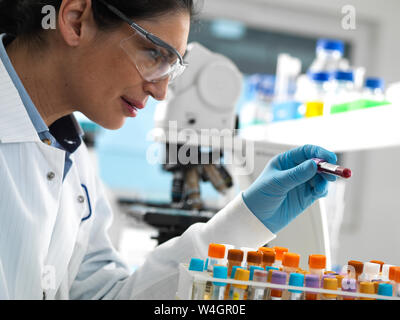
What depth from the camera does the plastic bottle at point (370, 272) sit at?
75 cm

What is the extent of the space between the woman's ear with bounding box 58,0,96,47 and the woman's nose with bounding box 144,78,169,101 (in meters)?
0.17

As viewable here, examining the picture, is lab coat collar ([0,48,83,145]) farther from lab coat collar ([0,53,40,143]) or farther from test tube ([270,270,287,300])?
test tube ([270,270,287,300])

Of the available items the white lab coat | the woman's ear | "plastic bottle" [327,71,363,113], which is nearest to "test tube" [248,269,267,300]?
the white lab coat

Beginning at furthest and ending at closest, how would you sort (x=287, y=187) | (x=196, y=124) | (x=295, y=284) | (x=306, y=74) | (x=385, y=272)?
1. (x=306, y=74)
2. (x=196, y=124)
3. (x=287, y=187)
4. (x=385, y=272)
5. (x=295, y=284)

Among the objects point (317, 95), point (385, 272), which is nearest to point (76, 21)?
point (385, 272)

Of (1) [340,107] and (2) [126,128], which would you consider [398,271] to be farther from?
(2) [126,128]

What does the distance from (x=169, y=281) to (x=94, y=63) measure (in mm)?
514

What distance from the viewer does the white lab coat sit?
100 cm

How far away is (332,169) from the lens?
2.83 feet

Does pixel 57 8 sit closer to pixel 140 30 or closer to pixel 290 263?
pixel 140 30

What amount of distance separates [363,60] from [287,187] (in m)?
3.45

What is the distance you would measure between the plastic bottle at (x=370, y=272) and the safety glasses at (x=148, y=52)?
0.59 meters

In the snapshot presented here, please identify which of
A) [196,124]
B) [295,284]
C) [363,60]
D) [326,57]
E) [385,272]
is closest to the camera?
[295,284]

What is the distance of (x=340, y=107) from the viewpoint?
1.53m
